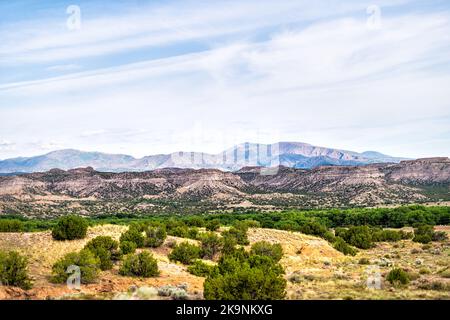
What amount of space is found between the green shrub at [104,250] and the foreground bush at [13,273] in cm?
517

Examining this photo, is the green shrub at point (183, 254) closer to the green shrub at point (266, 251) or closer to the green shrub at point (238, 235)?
the green shrub at point (266, 251)

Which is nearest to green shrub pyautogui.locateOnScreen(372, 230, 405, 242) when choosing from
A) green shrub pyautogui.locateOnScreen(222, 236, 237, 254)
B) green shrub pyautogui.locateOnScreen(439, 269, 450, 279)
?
green shrub pyautogui.locateOnScreen(222, 236, 237, 254)

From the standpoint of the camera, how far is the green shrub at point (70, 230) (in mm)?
33031

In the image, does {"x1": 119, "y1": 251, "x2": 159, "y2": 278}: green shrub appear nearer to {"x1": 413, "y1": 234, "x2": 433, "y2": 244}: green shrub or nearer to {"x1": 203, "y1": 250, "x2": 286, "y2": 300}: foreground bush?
→ {"x1": 203, "y1": 250, "x2": 286, "y2": 300}: foreground bush

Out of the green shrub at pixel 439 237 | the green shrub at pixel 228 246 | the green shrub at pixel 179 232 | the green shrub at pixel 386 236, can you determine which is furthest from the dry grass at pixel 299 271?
the green shrub at pixel 439 237

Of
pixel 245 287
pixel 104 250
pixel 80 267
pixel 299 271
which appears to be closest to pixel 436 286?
pixel 299 271

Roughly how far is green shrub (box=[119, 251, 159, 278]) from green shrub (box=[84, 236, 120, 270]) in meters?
1.02

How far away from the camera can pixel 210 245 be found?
37656 mm

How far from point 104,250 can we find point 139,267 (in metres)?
2.74

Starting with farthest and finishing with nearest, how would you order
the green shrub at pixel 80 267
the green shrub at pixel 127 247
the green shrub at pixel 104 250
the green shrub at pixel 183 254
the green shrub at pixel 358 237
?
1. the green shrub at pixel 358 237
2. the green shrub at pixel 183 254
3. the green shrub at pixel 127 247
4. the green shrub at pixel 104 250
5. the green shrub at pixel 80 267

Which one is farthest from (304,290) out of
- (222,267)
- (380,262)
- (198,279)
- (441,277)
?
(380,262)

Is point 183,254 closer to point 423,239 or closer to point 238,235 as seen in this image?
point 238,235
